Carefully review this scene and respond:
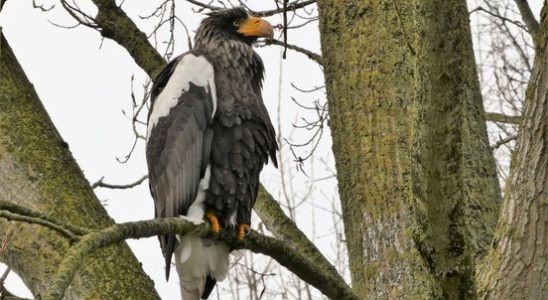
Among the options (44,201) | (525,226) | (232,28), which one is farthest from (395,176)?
(232,28)

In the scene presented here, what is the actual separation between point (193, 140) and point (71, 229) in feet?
6.38

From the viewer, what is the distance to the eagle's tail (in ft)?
15.8

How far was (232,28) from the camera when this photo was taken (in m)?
5.63

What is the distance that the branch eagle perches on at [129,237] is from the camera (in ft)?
8.29

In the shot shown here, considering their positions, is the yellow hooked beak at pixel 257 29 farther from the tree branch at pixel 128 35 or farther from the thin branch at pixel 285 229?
the thin branch at pixel 285 229

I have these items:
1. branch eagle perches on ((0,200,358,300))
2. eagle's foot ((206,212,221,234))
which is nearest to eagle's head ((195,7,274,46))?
eagle's foot ((206,212,221,234))

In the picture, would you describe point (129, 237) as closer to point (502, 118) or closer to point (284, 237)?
point (284, 237)

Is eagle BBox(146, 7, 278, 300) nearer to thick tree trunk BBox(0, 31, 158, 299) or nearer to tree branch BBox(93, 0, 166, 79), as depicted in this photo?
tree branch BBox(93, 0, 166, 79)

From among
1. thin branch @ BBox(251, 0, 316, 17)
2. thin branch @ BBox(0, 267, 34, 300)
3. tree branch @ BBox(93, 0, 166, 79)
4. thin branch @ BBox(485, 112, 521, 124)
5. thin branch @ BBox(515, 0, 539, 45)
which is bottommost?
thin branch @ BBox(0, 267, 34, 300)

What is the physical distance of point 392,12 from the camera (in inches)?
172

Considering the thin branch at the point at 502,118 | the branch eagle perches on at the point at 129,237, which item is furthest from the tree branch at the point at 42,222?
the thin branch at the point at 502,118

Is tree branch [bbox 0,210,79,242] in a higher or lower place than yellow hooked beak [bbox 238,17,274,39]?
lower

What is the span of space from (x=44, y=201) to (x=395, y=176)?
59.6 inches

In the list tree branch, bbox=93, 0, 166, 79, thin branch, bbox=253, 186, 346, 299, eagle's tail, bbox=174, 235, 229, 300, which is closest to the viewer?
thin branch, bbox=253, 186, 346, 299
